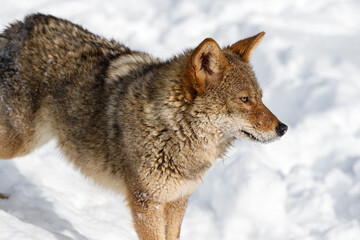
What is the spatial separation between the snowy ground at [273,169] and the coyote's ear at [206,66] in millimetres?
1818

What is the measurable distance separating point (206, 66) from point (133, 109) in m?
0.73

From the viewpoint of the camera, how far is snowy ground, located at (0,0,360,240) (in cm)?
493

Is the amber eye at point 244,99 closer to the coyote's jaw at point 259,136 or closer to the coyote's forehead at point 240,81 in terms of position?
the coyote's forehead at point 240,81

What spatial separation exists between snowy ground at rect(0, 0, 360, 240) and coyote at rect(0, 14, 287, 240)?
33.9 inches

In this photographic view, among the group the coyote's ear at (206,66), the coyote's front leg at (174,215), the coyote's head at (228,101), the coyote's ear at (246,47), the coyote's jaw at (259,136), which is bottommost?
the coyote's front leg at (174,215)

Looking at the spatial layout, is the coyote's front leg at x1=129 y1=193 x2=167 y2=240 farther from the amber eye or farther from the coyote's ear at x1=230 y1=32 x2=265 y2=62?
the coyote's ear at x1=230 y1=32 x2=265 y2=62

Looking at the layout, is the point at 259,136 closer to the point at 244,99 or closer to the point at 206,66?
the point at 244,99

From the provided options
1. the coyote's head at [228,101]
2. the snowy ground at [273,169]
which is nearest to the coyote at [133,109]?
the coyote's head at [228,101]

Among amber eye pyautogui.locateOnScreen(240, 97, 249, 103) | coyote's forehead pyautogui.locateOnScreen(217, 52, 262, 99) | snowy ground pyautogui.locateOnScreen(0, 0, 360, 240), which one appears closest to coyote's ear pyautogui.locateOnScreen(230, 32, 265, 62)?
coyote's forehead pyautogui.locateOnScreen(217, 52, 262, 99)

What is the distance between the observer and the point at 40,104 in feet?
13.8

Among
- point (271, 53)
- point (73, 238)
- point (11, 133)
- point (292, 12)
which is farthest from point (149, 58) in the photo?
point (292, 12)

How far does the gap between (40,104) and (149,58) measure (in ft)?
3.71

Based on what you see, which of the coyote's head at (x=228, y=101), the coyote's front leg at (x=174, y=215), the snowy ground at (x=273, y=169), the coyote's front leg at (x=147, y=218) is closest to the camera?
the coyote's head at (x=228, y=101)

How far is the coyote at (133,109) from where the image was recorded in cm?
343
